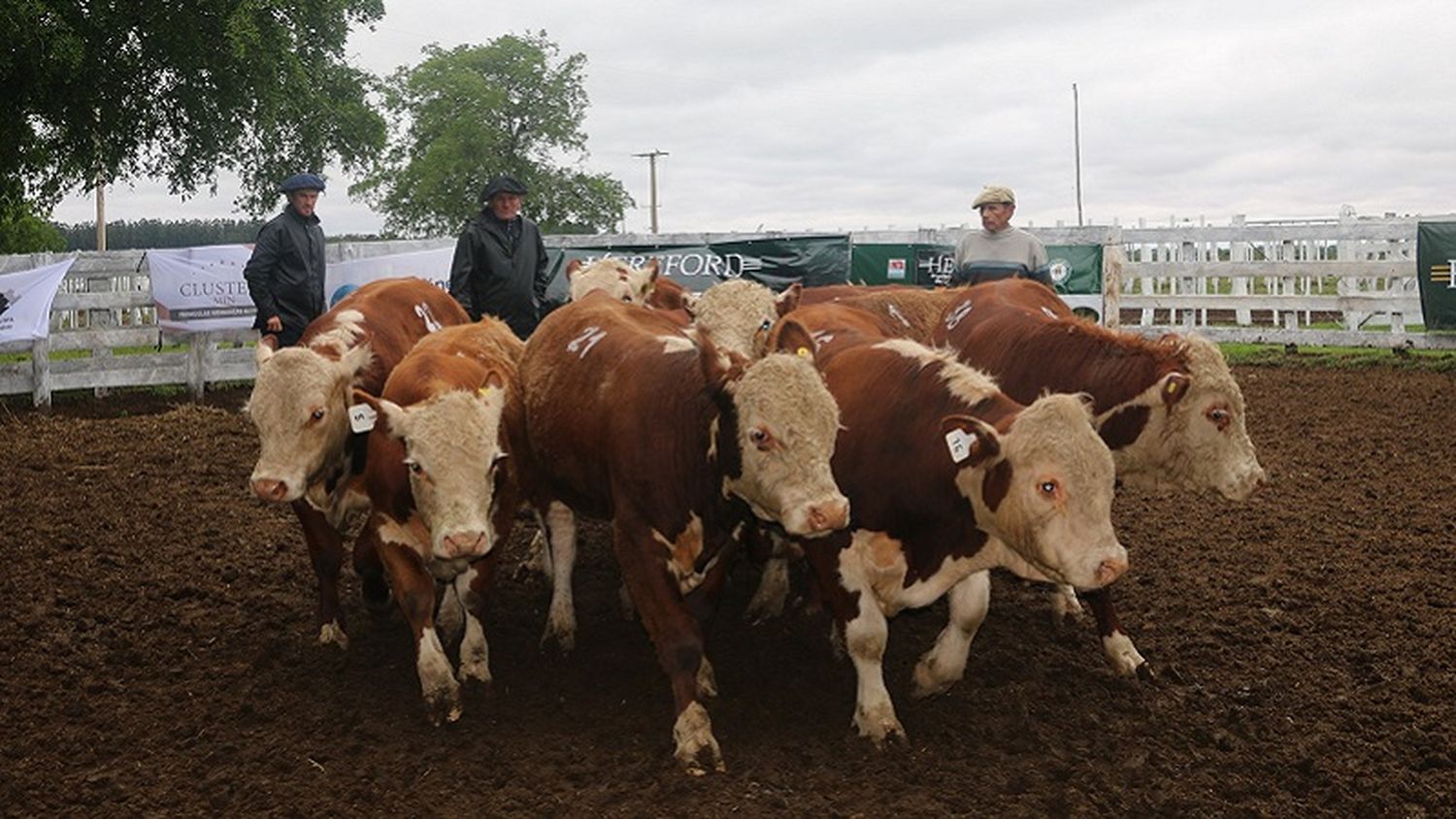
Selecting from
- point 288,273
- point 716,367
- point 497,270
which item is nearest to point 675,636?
point 716,367

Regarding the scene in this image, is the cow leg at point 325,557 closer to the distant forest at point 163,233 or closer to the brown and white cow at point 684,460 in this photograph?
the brown and white cow at point 684,460

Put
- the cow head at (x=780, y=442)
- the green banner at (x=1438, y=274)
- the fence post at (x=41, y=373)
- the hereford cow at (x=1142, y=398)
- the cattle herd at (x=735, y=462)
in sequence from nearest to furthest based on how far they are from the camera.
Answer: the cow head at (x=780, y=442)
the cattle herd at (x=735, y=462)
the hereford cow at (x=1142, y=398)
the fence post at (x=41, y=373)
the green banner at (x=1438, y=274)

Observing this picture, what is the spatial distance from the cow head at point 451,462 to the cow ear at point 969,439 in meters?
1.71

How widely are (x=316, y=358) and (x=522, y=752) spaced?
217 centimetres

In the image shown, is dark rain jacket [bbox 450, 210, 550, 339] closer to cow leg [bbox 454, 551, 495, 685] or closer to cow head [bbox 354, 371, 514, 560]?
cow leg [bbox 454, 551, 495, 685]

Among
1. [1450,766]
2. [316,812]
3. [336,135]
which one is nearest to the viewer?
[316,812]

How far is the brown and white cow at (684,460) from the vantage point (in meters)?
4.78

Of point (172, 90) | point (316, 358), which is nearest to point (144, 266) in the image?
point (172, 90)

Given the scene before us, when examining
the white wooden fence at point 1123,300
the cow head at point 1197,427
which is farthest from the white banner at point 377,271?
the cow head at point 1197,427

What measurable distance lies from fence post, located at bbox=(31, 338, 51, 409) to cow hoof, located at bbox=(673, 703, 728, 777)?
11.2 metres

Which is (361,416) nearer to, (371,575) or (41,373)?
(371,575)

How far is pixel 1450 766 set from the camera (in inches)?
187

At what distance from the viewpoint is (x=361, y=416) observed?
550 cm

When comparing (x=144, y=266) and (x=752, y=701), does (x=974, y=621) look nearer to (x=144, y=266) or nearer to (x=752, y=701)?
(x=752, y=701)
